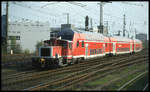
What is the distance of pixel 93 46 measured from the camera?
2283cm

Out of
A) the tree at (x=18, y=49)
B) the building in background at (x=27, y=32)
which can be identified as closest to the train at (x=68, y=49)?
the tree at (x=18, y=49)

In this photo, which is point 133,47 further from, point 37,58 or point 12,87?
point 12,87

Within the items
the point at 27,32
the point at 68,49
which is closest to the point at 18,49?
the point at 27,32

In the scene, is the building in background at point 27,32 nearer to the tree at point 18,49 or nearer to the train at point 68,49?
the tree at point 18,49

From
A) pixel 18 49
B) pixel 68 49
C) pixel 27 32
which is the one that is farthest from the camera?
pixel 27 32

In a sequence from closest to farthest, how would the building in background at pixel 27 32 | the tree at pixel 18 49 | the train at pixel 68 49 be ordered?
the train at pixel 68 49, the tree at pixel 18 49, the building in background at pixel 27 32

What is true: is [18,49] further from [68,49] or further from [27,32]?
[68,49]

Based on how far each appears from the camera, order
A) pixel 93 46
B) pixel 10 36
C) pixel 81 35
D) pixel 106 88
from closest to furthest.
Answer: pixel 106 88
pixel 81 35
pixel 93 46
pixel 10 36

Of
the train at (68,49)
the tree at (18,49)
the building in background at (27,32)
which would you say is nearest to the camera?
the train at (68,49)

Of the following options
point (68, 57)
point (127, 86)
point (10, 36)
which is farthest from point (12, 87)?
point (10, 36)

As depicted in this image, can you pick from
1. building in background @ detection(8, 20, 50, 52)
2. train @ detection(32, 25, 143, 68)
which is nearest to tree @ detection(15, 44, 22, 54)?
building in background @ detection(8, 20, 50, 52)

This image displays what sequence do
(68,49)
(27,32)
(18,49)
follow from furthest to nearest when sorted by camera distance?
(27,32), (18,49), (68,49)

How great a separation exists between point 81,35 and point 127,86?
32.3 feet

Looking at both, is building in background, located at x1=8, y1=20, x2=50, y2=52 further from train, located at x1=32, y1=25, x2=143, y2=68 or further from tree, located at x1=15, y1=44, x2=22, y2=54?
train, located at x1=32, y1=25, x2=143, y2=68
